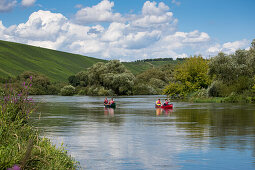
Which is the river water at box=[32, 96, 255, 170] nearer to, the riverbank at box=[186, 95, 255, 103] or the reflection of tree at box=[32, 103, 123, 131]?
the reflection of tree at box=[32, 103, 123, 131]

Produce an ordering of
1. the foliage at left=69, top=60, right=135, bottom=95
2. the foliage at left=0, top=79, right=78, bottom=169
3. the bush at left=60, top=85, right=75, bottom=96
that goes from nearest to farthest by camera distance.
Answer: the foliage at left=0, top=79, right=78, bottom=169 → the foliage at left=69, top=60, right=135, bottom=95 → the bush at left=60, top=85, right=75, bottom=96

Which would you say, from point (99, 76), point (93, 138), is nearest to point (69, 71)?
point (99, 76)

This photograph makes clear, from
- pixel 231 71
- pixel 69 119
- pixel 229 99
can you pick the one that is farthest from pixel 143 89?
pixel 69 119

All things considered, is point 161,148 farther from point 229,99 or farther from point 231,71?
point 231,71

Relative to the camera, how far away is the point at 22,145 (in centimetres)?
1060

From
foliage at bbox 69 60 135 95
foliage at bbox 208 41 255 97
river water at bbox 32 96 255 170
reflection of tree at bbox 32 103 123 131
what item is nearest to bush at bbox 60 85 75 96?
foliage at bbox 69 60 135 95

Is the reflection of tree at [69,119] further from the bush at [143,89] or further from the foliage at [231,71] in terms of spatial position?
the bush at [143,89]

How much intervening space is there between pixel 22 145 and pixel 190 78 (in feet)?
212

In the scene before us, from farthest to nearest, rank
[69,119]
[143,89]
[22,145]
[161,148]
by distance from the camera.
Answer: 1. [143,89]
2. [69,119]
3. [161,148]
4. [22,145]

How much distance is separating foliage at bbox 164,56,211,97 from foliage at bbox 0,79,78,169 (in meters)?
60.0

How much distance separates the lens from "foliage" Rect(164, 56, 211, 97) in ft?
239

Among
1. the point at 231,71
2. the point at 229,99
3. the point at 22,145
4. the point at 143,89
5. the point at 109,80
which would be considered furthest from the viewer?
the point at 143,89

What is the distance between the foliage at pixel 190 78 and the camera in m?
72.9

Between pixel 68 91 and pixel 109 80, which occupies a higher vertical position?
pixel 109 80
